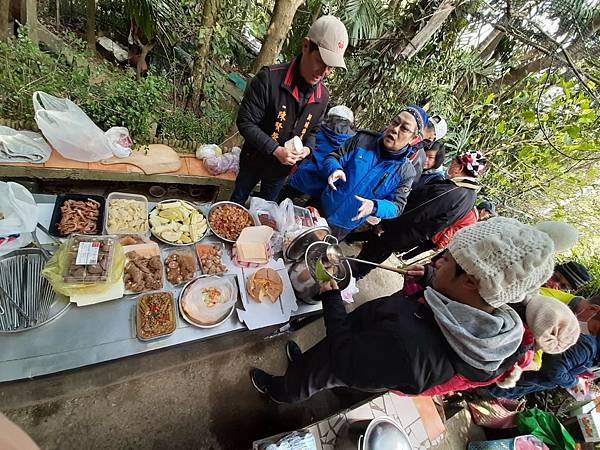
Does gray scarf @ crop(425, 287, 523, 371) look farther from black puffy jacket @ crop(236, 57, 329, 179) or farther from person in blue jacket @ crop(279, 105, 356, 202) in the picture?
person in blue jacket @ crop(279, 105, 356, 202)

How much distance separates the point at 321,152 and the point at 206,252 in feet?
5.19

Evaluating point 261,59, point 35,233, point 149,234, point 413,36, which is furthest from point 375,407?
point 413,36

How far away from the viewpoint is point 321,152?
9.75ft

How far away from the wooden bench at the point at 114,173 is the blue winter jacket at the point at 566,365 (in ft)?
10.7

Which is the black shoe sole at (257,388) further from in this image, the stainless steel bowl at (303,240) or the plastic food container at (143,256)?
the plastic food container at (143,256)

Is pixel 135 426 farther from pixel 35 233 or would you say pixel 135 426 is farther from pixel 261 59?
pixel 261 59

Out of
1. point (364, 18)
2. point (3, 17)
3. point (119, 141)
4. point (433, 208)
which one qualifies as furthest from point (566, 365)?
point (3, 17)

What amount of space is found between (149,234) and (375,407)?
75.0 inches

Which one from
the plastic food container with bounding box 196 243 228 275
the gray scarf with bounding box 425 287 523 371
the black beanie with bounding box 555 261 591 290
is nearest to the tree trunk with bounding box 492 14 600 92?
the black beanie with bounding box 555 261 591 290

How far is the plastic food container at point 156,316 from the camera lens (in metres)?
1.51

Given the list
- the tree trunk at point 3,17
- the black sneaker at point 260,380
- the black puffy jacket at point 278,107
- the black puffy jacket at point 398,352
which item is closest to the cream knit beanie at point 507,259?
the black puffy jacket at point 398,352

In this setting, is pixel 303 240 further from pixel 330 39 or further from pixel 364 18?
pixel 364 18

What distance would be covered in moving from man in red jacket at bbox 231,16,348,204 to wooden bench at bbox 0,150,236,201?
49.2 inches

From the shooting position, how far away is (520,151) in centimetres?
459
